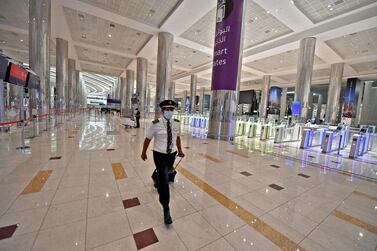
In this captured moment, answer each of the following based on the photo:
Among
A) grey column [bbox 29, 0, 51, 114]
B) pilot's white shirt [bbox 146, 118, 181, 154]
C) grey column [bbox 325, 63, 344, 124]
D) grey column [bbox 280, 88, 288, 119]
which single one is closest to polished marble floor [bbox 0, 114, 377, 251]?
pilot's white shirt [bbox 146, 118, 181, 154]

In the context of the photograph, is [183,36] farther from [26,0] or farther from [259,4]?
[26,0]

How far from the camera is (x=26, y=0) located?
25.4 ft

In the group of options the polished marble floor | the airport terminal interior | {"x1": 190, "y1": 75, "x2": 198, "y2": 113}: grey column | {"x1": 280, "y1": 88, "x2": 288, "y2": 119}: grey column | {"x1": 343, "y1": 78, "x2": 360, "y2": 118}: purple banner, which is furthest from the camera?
{"x1": 280, "y1": 88, "x2": 288, "y2": 119}: grey column

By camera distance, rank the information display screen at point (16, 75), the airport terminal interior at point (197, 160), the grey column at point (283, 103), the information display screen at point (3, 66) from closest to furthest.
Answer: the airport terminal interior at point (197, 160) < the information display screen at point (3, 66) < the information display screen at point (16, 75) < the grey column at point (283, 103)

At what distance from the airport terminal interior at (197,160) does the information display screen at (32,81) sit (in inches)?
3.6

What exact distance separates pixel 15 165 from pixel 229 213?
398 centimetres

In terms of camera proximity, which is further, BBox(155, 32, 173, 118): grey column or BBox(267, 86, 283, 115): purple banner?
BBox(267, 86, 283, 115): purple banner

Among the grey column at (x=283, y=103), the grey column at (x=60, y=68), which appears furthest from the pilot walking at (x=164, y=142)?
the grey column at (x=283, y=103)

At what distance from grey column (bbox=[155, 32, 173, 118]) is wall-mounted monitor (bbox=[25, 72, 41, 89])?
19.2 ft

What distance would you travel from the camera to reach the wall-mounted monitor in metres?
5.52

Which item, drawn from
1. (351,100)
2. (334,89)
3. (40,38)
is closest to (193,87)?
(334,89)

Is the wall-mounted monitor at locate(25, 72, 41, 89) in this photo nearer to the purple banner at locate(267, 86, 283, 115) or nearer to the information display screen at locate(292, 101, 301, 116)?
the information display screen at locate(292, 101, 301, 116)

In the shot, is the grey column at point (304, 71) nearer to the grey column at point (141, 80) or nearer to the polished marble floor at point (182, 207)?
the polished marble floor at point (182, 207)

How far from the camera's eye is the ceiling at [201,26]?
7.39 metres
